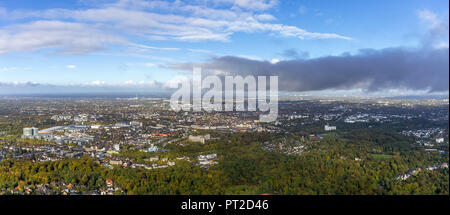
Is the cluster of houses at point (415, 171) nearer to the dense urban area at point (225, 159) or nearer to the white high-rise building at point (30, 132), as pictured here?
the dense urban area at point (225, 159)

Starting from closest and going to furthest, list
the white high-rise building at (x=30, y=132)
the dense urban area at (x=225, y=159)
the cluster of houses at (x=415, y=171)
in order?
the dense urban area at (x=225, y=159) < the cluster of houses at (x=415, y=171) < the white high-rise building at (x=30, y=132)

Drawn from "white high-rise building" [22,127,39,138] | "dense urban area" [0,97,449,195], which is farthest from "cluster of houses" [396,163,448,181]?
"white high-rise building" [22,127,39,138]

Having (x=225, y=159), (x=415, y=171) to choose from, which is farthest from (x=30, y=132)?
(x=415, y=171)

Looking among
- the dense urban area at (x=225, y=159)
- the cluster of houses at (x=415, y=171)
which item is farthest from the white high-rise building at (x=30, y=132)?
the cluster of houses at (x=415, y=171)

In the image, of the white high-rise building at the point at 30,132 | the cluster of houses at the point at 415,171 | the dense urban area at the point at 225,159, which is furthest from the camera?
the white high-rise building at the point at 30,132

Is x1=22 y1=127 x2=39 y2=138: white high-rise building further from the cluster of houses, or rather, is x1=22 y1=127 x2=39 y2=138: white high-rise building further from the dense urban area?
the cluster of houses
